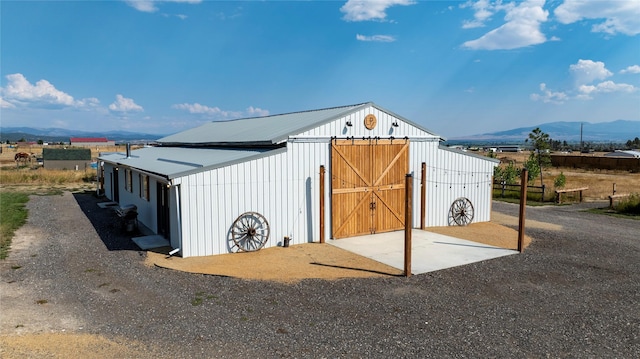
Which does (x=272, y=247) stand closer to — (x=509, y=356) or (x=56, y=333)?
(x=56, y=333)

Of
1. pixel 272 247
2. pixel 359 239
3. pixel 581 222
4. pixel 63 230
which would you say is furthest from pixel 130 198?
pixel 581 222

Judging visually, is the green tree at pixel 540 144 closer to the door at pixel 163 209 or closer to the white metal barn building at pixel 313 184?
the white metal barn building at pixel 313 184

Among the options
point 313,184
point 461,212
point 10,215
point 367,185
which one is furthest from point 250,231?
point 10,215

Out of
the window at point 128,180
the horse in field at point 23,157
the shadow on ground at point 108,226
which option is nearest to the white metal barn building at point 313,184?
the window at point 128,180

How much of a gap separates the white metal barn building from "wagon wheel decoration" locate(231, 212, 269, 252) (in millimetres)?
31

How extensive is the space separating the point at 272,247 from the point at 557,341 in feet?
26.6

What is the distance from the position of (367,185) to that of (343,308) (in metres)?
7.10

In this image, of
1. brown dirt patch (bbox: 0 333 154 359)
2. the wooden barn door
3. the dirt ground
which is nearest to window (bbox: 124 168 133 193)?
the dirt ground

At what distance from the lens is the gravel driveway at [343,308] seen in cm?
685

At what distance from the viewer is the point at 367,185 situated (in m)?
15.0

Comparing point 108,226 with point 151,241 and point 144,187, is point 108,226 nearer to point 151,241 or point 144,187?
point 144,187

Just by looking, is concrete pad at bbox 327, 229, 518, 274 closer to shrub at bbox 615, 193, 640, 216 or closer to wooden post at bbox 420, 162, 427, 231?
wooden post at bbox 420, 162, 427, 231

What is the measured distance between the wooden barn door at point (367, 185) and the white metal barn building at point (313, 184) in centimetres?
3

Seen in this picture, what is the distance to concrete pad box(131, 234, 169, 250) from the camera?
507 inches
